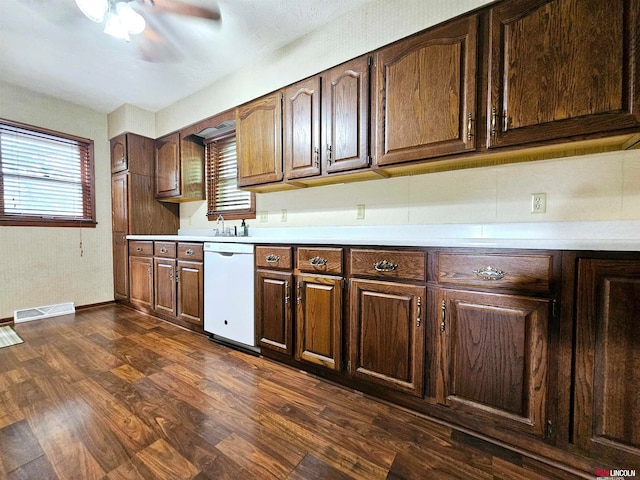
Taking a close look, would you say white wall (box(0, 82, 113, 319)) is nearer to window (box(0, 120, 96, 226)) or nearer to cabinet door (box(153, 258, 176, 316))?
window (box(0, 120, 96, 226))

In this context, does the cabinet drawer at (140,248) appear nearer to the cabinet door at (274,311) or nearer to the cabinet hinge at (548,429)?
the cabinet door at (274,311)

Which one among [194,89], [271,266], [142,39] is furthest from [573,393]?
[194,89]

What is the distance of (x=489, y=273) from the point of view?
1.16 meters

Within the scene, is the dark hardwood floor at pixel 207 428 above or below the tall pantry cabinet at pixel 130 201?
below

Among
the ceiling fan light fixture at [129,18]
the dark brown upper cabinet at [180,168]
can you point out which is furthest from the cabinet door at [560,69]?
the dark brown upper cabinet at [180,168]

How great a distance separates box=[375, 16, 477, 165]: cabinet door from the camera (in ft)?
4.66

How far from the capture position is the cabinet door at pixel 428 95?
1.42 meters

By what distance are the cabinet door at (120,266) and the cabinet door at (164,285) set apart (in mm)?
759

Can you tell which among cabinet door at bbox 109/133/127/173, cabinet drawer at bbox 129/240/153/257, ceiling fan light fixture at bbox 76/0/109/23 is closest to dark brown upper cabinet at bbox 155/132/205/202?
cabinet door at bbox 109/133/127/173

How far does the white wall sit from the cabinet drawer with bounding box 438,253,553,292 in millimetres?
3999

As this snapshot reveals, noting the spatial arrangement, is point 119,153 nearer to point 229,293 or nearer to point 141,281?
point 141,281

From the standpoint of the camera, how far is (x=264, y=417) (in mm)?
1344

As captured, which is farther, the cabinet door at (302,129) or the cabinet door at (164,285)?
the cabinet door at (164,285)

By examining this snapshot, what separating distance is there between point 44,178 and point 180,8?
260 cm
